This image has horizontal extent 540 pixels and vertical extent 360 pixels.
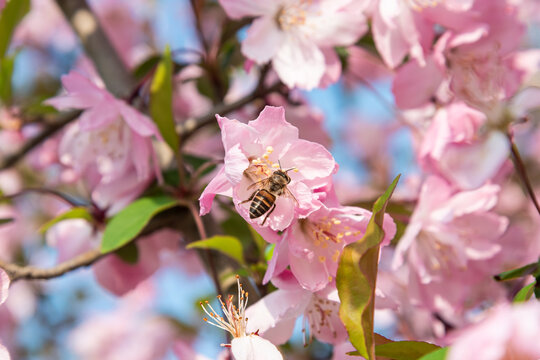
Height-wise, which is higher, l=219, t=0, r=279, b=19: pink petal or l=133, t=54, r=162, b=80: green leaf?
l=219, t=0, r=279, b=19: pink petal

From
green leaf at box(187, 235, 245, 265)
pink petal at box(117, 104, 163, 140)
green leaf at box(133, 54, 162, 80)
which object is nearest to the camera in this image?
green leaf at box(187, 235, 245, 265)

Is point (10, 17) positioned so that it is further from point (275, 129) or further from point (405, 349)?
point (405, 349)

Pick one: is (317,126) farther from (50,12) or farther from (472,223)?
(50,12)

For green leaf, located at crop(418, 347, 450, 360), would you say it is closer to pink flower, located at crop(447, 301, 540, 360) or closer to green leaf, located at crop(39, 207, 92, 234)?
pink flower, located at crop(447, 301, 540, 360)

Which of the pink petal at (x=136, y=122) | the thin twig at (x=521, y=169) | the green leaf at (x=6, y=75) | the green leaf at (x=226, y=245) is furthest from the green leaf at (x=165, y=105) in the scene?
the thin twig at (x=521, y=169)

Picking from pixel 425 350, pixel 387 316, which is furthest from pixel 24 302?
pixel 425 350

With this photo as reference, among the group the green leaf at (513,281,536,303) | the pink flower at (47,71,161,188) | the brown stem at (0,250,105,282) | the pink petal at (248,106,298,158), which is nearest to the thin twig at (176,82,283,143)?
the pink flower at (47,71,161,188)
